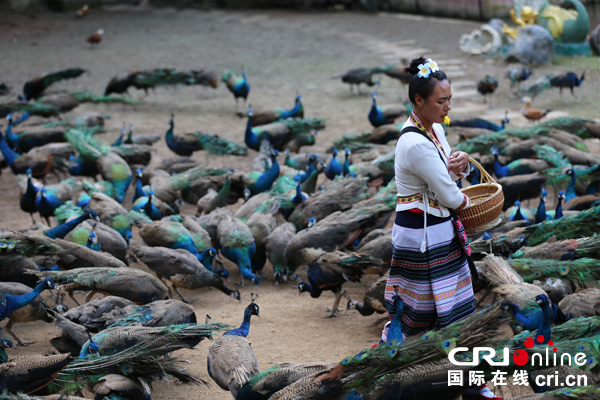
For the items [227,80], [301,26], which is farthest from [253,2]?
[227,80]

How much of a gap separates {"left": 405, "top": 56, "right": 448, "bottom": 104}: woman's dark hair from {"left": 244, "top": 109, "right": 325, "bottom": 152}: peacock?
6.46 m

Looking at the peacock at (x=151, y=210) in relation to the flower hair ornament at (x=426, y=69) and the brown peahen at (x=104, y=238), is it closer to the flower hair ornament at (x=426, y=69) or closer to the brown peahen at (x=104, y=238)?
the brown peahen at (x=104, y=238)

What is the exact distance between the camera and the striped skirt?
3.04 meters

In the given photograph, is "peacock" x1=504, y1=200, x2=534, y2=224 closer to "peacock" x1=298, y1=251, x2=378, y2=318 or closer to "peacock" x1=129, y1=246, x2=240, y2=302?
"peacock" x1=298, y1=251, x2=378, y2=318

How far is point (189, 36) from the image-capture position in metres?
19.4

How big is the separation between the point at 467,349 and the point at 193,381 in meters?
1.85

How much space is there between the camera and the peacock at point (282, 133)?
937 centimetres

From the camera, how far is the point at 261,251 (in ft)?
20.3

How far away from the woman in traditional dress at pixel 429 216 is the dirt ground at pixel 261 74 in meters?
1.49

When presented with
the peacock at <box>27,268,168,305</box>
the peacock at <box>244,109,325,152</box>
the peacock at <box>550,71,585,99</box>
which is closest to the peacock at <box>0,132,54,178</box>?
the peacock at <box>244,109,325,152</box>

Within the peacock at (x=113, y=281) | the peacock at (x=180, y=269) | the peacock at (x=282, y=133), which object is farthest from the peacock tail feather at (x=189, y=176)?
the peacock at (x=113, y=281)

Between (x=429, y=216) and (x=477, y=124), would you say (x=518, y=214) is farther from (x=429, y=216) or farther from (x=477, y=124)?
(x=477, y=124)

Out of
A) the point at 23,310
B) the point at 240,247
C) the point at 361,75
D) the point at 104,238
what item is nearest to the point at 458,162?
the point at 240,247

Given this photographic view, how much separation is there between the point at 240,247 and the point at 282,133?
3.89m
